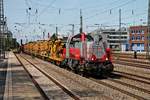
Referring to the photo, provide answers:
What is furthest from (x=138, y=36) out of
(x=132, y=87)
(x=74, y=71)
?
(x=132, y=87)

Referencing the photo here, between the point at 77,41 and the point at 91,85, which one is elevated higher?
the point at 77,41

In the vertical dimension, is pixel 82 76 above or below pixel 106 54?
below

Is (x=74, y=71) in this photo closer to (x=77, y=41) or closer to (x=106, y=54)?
(x=77, y=41)

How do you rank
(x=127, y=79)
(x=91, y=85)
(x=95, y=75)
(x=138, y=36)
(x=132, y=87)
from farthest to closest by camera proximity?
1. (x=138, y=36)
2. (x=95, y=75)
3. (x=127, y=79)
4. (x=91, y=85)
5. (x=132, y=87)

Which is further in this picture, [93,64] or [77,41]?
[77,41]

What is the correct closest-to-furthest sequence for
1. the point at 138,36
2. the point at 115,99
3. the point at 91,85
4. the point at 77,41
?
the point at 115,99, the point at 91,85, the point at 77,41, the point at 138,36

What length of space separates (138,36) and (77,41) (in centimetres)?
11369

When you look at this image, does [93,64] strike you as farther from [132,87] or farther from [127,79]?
[132,87]

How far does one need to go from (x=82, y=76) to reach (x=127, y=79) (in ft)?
12.4

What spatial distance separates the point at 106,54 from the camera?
23359 mm

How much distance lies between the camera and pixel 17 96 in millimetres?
15250

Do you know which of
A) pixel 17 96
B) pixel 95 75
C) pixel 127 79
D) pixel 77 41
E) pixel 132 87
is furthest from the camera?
pixel 77 41

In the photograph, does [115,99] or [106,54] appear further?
[106,54]

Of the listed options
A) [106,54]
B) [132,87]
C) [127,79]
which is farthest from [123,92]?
[106,54]
